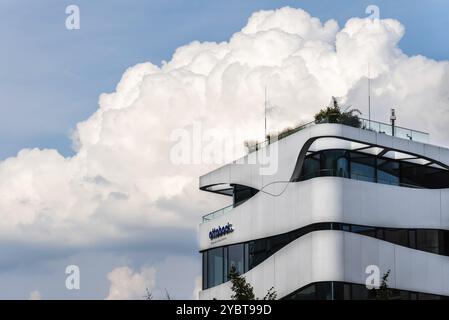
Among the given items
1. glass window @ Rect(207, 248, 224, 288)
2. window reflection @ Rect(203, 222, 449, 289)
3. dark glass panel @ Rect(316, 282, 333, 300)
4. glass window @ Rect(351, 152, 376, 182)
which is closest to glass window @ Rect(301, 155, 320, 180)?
glass window @ Rect(351, 152, 376, 182)

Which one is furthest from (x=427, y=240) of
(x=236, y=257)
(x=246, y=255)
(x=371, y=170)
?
(x=236, y=257)

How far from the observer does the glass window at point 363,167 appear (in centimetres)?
6578

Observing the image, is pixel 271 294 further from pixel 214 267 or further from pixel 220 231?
pixel 214 267

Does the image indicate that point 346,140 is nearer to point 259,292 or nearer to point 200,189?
point 259,292

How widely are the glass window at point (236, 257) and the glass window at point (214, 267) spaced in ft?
5.06

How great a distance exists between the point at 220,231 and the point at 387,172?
47.2 feet

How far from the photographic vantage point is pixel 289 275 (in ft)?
212

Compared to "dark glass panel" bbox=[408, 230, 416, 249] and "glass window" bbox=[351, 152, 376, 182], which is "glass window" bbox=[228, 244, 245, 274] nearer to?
"glass window" bbox=[351, 152, 376, 182]

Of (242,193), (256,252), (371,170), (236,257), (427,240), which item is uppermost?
(371,170)

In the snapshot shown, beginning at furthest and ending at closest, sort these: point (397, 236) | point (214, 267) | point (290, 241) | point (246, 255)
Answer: point (214, 267), point (246, 255), point (290, 241), point (397, 236)

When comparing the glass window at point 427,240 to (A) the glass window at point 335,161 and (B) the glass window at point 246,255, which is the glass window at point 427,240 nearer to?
(A) the glass window at point 335,161

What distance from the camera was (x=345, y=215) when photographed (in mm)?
62469
